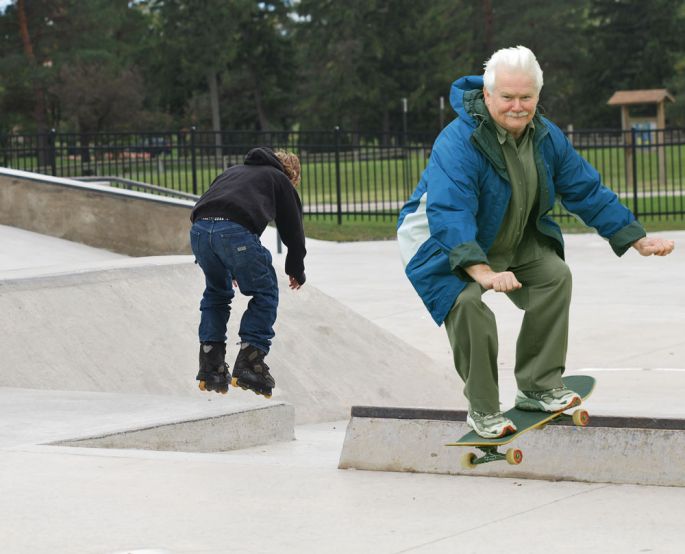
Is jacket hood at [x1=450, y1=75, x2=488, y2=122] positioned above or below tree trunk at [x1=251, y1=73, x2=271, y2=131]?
below

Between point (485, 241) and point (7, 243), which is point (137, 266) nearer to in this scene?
point (7, 243)

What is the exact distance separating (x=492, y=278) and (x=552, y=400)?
2.74 feet

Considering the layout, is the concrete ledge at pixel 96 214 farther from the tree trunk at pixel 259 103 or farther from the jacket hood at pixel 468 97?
Answer: the tree trunk at pixel 259 103

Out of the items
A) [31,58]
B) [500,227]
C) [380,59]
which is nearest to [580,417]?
[500,227]

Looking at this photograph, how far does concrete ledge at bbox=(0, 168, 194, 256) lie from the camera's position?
12.0m

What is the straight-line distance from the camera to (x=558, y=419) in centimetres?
510

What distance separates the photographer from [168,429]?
6098 mm

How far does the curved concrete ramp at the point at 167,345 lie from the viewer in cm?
769

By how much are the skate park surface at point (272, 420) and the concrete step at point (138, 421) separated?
0.02 meters

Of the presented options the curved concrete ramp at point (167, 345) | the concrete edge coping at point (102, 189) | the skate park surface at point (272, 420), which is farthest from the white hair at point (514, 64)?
the concrete edge coping at point (102, 189)

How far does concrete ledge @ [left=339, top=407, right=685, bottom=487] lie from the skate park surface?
6cm

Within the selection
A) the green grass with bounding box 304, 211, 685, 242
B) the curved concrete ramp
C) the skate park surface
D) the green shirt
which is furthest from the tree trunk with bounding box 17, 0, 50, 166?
the green shirt

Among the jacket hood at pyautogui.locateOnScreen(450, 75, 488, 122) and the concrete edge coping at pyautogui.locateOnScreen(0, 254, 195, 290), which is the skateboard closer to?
the jacket hood at pyautogui.locateOnScreen(450, 75, 488, 122)

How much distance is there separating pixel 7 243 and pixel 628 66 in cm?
6163
